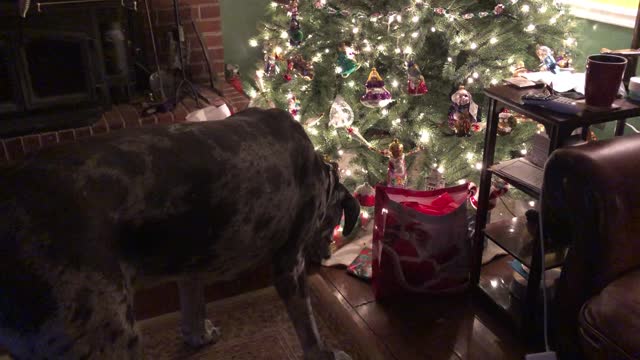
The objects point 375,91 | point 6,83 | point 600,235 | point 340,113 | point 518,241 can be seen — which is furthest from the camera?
point 6,83

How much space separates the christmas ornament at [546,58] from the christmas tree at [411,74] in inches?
0.4

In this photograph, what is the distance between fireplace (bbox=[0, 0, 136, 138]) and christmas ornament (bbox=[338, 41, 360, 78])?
1161 mm

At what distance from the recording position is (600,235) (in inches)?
54.7

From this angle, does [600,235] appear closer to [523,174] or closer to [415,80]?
[523,174]

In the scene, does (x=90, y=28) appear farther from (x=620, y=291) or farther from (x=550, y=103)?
(x=620, y=291)

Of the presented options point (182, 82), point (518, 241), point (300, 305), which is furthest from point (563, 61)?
point (182, 82)

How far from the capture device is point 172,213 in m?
1.19

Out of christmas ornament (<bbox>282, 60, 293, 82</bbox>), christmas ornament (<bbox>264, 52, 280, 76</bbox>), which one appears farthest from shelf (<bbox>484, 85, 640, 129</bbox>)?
christmas ornament (<bbox>264, 52, 280, 76</bbox>)

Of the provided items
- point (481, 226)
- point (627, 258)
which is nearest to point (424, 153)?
point (481, 226)

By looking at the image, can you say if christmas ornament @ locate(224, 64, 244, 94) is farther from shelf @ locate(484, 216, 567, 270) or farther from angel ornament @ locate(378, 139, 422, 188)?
shelf @ locate(484, 216, 567, 270)

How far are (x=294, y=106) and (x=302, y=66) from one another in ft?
0.68

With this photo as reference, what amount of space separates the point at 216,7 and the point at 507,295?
7.18 feet

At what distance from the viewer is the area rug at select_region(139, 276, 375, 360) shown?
6.00 feet

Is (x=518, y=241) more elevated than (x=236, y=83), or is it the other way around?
(x=236, y=83)
